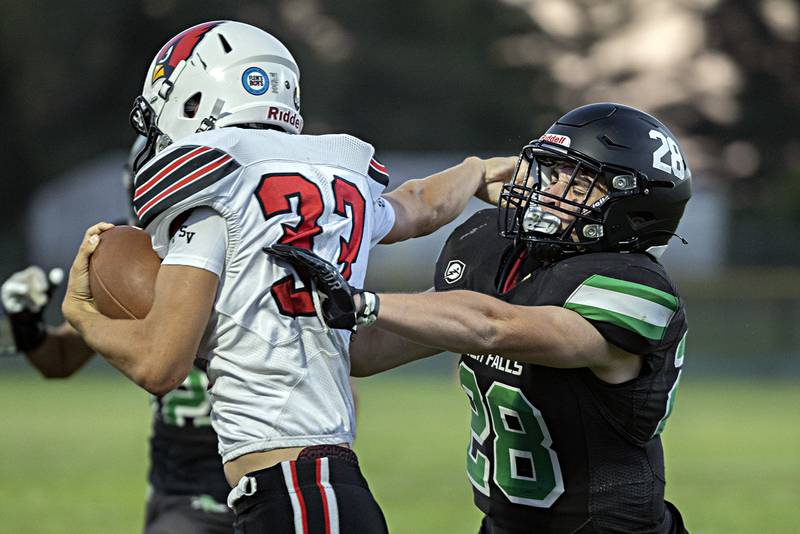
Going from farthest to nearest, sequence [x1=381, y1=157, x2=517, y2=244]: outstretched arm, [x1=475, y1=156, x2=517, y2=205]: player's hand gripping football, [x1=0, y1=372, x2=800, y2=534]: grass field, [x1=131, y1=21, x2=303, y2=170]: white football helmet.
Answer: [x1=0, y1=372, x2=800, y2=534]: grass field < [x1=475, y1=156, x2=517, y2=205]: player's hand gripping football < [x1=381, y1=157, x2=517, y2=244]: outstretched arm < [x1=131, y1=21, x2=303, y2=170]: white football helmet

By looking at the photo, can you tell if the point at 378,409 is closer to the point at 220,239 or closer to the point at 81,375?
the point at 81,375

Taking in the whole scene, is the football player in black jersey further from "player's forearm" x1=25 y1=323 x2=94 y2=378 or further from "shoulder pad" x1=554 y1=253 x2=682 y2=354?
"shoulder pad" x1=554 y1=253 x2=682 y2=354

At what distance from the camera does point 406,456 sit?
10.5 m

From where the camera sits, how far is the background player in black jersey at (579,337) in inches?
128

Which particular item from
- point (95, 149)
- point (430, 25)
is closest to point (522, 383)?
point (95, 149)

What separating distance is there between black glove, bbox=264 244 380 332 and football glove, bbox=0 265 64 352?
7.57ft

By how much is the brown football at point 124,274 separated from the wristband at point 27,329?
6.17 feet

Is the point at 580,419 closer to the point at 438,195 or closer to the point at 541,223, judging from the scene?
the point at 541,223

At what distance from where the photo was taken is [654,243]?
12.0ft

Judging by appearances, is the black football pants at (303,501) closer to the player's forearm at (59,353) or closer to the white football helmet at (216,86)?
the white football helmet at (216,86)

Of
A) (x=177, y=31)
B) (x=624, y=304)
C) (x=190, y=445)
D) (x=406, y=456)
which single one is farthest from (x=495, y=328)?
(x=177, y=31)

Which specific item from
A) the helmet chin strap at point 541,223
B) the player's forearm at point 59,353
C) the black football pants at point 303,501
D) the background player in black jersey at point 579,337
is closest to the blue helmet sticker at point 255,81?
the background player in black jersey at point 579,337

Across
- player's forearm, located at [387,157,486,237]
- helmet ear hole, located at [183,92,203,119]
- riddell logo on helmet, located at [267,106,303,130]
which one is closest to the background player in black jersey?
player's forearm, located at [387,157,486,237]

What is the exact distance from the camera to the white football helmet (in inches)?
125
